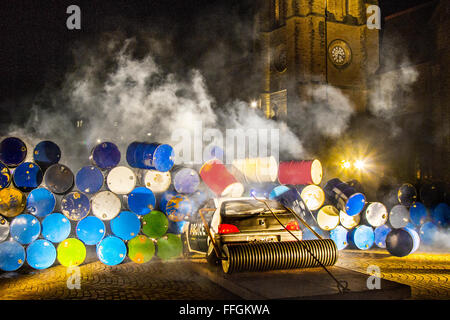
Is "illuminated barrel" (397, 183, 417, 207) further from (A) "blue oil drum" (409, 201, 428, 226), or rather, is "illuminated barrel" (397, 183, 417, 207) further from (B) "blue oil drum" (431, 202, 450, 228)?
(B) "blue oil drum" (431, 202, 450, 228)

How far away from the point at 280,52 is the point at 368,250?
20.5m

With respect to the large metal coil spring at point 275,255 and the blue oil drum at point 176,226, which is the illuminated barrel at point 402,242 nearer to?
the large metal coil spring at point 275,255

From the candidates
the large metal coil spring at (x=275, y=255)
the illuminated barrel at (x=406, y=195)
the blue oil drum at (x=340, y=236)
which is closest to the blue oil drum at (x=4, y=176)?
the large metal coil spring at (x=275, y=255)

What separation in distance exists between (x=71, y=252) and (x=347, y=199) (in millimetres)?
7284

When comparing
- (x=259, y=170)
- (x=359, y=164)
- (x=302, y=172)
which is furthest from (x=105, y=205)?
(x=359, y=164)

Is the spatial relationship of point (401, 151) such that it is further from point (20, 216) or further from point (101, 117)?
point (20, 216)

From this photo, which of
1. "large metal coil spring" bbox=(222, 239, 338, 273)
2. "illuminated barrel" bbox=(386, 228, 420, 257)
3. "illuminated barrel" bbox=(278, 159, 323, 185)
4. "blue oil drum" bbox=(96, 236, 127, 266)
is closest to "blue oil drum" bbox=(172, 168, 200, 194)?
"blue oil drum" bbox=(96, 236, 127, 266)

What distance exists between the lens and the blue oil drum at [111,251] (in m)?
9.25

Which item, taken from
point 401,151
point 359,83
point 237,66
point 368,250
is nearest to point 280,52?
point 237,66

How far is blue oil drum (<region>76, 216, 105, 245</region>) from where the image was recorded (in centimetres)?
931

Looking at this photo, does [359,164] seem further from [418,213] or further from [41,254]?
[41,254]

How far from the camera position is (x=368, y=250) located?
1163 cm

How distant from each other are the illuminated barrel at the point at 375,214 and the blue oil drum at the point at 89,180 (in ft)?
24.2

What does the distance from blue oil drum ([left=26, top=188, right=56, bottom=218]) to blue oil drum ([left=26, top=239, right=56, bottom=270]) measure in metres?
0.66
